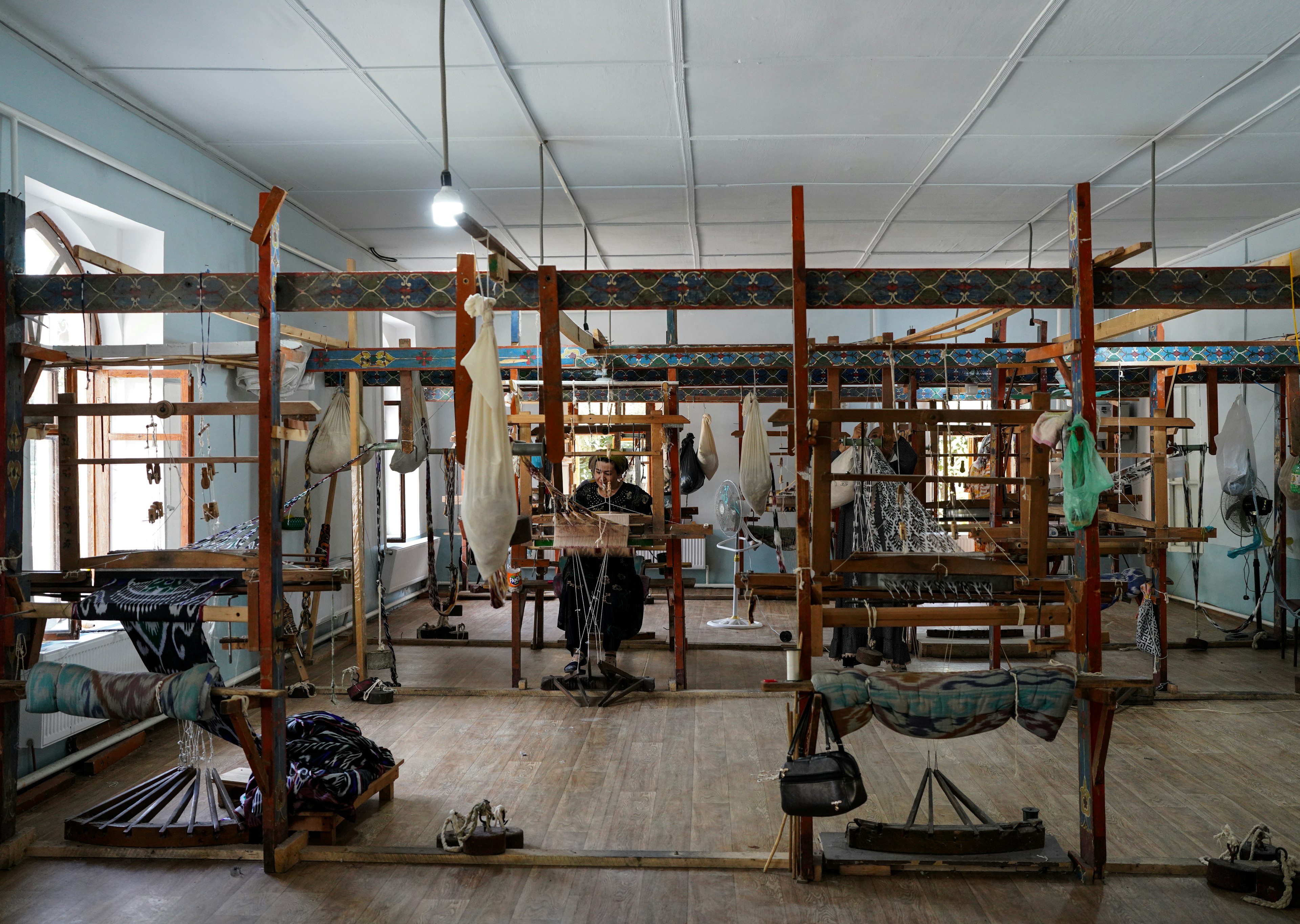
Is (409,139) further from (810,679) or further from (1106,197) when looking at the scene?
(1106,197)

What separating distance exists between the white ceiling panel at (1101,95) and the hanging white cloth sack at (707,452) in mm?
4316

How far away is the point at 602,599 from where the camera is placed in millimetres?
5707

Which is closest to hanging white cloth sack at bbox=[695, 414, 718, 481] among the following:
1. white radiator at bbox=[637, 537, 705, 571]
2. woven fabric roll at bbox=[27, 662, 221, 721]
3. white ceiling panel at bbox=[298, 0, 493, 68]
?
white radiator at bbox=[637, 537, 705, 571]

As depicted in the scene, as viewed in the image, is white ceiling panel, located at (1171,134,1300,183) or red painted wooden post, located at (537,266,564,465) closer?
red painted wooden post, located at (537,266,564,465)

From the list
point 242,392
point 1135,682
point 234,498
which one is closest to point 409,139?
point 242,392

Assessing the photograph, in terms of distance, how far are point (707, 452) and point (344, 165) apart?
456 cm

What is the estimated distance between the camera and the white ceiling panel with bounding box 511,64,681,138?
4.52 m

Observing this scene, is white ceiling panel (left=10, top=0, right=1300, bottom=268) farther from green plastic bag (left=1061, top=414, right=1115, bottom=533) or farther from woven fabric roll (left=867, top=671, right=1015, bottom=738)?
woven fabric roll (left=867, top=671, right=1015, bottom=738)

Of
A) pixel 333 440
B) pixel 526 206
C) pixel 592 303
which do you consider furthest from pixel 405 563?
pixel 592 303

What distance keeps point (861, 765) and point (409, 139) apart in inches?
176

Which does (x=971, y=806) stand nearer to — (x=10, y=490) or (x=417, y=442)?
(x=10, y=490)

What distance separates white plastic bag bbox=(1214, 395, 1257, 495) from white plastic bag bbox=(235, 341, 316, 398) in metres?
6.77

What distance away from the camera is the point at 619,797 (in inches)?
164

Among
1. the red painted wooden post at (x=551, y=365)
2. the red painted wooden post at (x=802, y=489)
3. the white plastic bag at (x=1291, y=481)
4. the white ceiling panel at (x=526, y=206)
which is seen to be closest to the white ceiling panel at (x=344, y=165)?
the white ceiling panel at (x=526, y=206)
